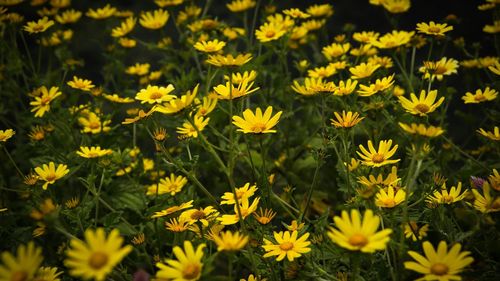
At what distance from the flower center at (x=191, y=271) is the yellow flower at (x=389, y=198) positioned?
467mm

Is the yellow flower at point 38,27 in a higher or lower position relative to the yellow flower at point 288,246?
higher

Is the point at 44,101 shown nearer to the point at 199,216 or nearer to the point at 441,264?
the point at 199,216

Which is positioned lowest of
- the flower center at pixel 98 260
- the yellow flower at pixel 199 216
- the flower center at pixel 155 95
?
the yellow flower at pixel 199 216

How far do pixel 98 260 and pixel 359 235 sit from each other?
0.51 m

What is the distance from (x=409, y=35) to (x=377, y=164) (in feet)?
2.60

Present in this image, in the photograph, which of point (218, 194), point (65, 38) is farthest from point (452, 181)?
point (65, 38)

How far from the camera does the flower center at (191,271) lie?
947 mm

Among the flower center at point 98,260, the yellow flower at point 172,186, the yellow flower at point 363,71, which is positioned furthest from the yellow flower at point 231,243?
the yellow flower at point 363,71

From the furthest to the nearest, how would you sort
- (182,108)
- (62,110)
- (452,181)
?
(62,110) → (452,181) → (182,108)

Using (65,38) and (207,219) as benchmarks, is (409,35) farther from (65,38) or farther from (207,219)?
(65,38)

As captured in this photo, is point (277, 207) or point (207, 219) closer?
point (207, 219)

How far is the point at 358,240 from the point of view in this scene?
2.97ft

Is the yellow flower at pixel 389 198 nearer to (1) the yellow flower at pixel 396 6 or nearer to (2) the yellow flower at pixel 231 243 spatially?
(2) the yellow flower at pixel 231 243

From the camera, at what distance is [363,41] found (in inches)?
79.1
